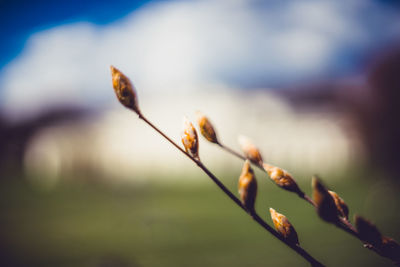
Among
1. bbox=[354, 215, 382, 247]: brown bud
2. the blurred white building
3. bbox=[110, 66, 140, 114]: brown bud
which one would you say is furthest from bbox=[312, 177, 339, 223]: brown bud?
the blurred white building

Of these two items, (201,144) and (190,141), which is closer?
(190,141)

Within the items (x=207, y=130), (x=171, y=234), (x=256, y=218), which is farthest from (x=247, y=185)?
(x=171, y=234)

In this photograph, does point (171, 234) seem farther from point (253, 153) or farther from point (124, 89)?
point (124, 89)

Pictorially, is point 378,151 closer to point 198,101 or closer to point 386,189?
point 386,189

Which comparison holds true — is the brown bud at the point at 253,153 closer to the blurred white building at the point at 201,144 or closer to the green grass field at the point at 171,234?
the green grass field at the point at 171,234

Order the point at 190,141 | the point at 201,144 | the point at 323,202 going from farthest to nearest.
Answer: the point at 201,144 < the point at 190,141 < the point at 323,202

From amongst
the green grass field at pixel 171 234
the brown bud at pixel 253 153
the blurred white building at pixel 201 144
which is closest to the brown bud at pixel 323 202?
the brown bud at pixel 253 153
